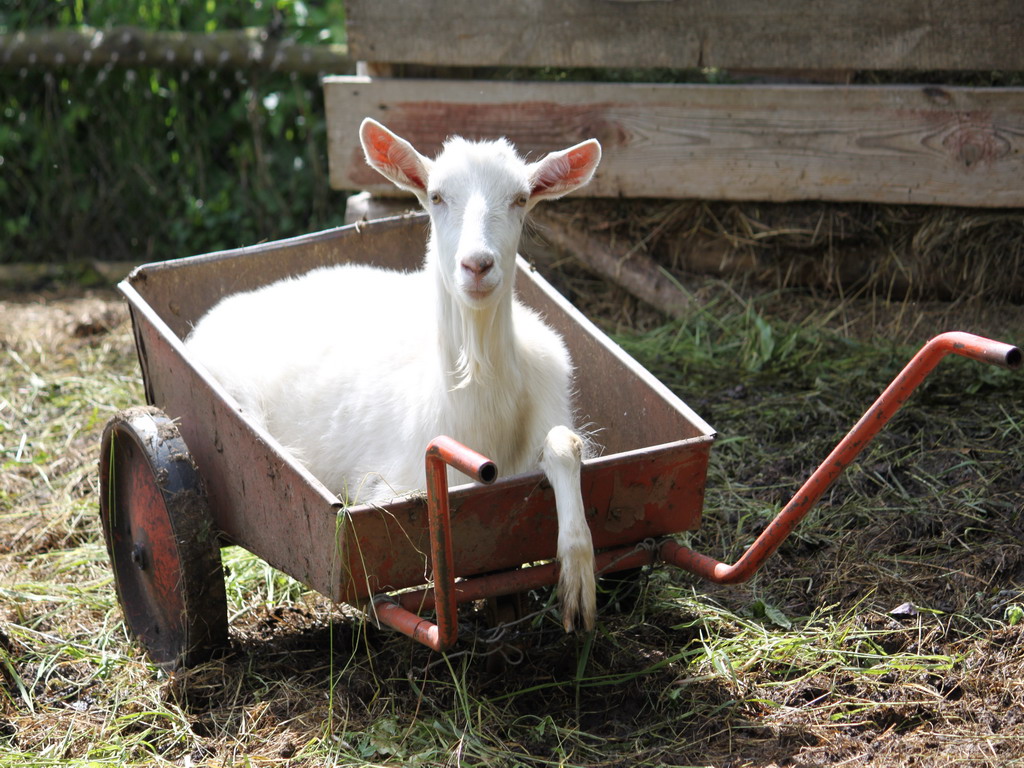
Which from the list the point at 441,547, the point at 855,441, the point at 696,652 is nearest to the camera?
the point at 855,441

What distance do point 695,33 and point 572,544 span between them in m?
3.55

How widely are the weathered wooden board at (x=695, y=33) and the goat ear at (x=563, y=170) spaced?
2.33 metres

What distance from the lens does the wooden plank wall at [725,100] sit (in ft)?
17.7

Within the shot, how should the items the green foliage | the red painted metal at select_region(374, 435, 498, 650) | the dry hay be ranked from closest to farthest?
the red painted metal at select_region(374, 435, 498, 650)
the dry hay
the green foliage

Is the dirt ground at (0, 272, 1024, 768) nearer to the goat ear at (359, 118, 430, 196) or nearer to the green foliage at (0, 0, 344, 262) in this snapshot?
the goat ear at (359, 118, 430, 196)

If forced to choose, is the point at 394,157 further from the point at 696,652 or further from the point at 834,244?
the point at 834,244

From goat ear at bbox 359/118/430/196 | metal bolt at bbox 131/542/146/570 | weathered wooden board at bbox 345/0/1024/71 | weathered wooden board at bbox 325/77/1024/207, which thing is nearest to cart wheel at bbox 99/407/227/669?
metal bolt at bbox 131/542/146/570

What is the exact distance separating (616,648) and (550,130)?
10.4 ft

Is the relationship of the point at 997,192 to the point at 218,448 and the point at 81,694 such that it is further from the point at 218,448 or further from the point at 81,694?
the point at 81,694

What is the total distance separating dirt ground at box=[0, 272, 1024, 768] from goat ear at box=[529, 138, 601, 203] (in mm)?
1343

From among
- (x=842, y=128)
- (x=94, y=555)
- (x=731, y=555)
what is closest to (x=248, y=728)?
Answer: (x=94, y=555)

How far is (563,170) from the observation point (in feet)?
12.0

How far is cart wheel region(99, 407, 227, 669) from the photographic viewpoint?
3.46 meters

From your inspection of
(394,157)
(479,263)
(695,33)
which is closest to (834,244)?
(695,33)
